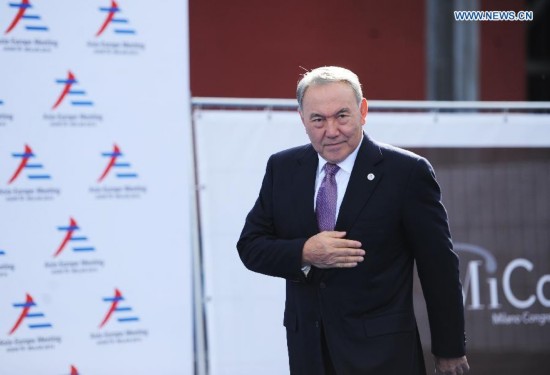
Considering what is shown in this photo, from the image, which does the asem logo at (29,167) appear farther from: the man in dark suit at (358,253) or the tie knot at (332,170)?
the tie knot at (332,170)

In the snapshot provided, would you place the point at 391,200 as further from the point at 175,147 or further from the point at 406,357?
A: the point at 175,147

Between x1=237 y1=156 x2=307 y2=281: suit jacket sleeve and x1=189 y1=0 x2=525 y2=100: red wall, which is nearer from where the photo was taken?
x1=237 y1=156 x2=307 y2=281: suit jacket sleeve

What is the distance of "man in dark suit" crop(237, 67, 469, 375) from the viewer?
2611 mm

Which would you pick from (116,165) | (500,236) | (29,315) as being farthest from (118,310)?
(500,236)

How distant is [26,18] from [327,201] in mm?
2119

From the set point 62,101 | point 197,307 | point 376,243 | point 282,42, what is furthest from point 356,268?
point 282,42

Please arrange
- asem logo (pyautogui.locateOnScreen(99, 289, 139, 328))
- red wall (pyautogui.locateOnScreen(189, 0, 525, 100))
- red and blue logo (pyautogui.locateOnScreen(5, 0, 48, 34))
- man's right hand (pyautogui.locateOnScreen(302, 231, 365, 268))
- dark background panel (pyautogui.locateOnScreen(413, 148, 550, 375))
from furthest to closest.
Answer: red wall (pyautogui.locateOnScreen(189, 0, 525, 100)) → dark background panel (pyautogui.locateOnScreen(413, 148, 550, 375)) → asem logo (pyautogui.locateOnScreen(99, 289, 139, 328)) → red and blue logo (pyautogui.locateOnScreen(5, 0, 48, 34)) → man's right hand (pyautogui.locateOnScreen(302, 231, 365, 268))

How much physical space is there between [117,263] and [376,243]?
1.89m

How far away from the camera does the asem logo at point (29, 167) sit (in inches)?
154

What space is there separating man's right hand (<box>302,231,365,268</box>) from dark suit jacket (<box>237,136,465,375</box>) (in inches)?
1.7

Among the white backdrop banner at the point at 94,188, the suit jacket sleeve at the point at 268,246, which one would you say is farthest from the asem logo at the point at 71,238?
the suit jacket sleeve at the point at 268,246

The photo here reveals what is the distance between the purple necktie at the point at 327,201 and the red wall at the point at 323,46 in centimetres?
461

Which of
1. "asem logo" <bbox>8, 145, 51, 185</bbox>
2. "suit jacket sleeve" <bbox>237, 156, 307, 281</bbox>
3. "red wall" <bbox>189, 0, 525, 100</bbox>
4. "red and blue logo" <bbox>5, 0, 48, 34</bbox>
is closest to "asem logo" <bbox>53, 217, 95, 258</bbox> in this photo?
"asem logo" <bbox>8, 145, 51, 185</bbox>

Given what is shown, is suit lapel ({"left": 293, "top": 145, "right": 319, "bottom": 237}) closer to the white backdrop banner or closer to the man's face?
the man's face
